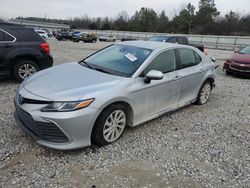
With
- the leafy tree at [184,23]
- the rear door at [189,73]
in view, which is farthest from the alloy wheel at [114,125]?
the leafy tree at [184,23]

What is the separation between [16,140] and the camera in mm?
3383

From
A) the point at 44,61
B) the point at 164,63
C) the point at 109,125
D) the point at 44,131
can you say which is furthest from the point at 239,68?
the point at 44,131

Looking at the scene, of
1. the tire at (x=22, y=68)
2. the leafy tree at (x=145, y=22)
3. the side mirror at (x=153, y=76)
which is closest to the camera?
the side mirror at (x=153, y=76)

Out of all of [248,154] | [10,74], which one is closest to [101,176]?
[248,154]

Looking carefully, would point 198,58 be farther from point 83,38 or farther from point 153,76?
point 83,38

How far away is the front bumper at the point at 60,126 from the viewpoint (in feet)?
9.30

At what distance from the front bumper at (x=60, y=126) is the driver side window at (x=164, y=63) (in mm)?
1314

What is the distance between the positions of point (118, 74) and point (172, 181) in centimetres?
174

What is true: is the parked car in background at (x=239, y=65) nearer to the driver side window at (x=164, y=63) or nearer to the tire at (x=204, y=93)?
the tire at (x=204, y=93)

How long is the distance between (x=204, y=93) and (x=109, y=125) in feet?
9.92

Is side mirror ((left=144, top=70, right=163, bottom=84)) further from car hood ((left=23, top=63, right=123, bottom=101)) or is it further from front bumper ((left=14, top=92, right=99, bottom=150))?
front bumper ((left=14, top=92, right=99, bottom=150))

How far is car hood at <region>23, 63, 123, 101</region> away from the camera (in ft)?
9.75

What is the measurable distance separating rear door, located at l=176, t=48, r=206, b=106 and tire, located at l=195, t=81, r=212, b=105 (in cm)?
23

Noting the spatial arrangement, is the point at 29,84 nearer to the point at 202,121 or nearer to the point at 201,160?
the point at 201,160
